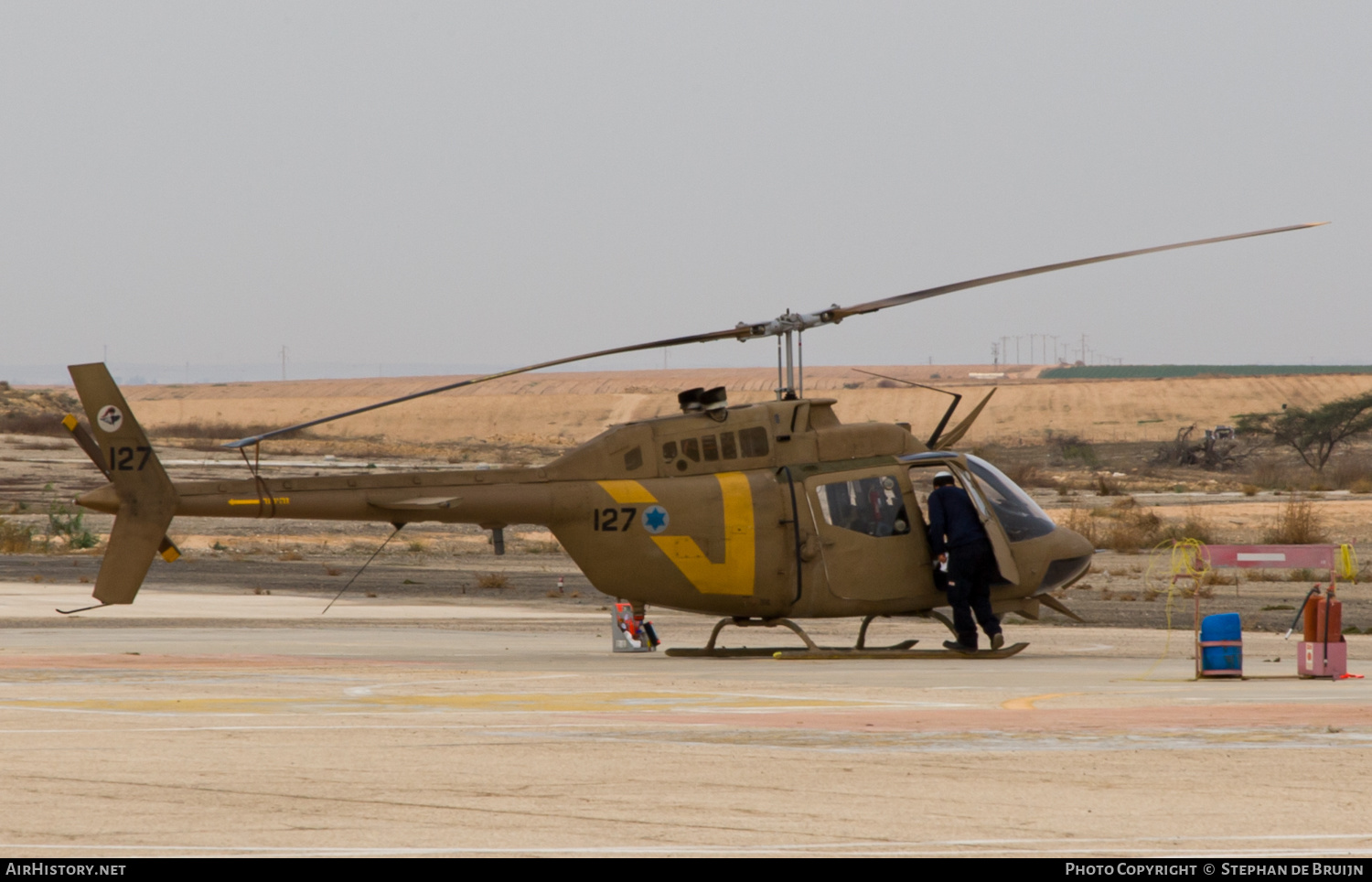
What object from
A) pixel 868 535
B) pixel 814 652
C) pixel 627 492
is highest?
pixel 627 492

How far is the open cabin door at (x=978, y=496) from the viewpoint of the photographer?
614 inches

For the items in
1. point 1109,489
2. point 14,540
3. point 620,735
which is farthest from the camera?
point 1109,489

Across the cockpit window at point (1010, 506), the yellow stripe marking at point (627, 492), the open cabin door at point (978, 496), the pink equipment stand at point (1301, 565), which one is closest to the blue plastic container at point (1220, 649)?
the pink equipment stand at point (1301, 565)

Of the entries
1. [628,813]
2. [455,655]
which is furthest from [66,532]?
[628,813]

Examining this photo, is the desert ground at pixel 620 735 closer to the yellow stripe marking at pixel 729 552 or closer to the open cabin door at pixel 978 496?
the yellow stripe marking at pixel 729 552

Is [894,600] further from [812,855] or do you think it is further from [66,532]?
[66,532]

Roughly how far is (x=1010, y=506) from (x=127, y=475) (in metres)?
9.49

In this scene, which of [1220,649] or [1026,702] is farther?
[1220,649]

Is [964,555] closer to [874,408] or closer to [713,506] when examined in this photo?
[713,506]

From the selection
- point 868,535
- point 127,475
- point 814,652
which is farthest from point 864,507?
point 127,475

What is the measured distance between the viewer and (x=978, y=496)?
15.8 metres

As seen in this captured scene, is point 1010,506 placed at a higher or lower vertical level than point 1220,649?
higher

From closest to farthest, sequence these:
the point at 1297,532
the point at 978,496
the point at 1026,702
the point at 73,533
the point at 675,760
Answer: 1. the point at 675,760
2. the point at 1026,702
3. the point at 978,496
4. the point at 1297,532
5. the point at 73,533

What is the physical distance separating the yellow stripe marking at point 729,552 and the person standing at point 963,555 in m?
1.96
